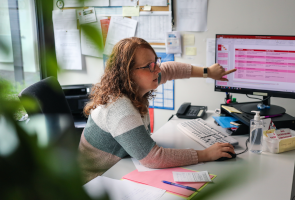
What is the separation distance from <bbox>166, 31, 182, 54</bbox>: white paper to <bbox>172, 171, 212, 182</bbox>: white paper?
1.27 metres

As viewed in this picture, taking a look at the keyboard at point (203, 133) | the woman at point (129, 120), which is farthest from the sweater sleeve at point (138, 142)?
the keyboard at point (203, 133)

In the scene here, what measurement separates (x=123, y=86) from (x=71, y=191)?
3.57 feet

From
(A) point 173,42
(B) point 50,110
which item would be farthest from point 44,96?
(A) point 173,42

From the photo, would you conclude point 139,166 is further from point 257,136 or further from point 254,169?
point 257,136

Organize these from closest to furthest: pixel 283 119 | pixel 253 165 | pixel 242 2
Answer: pixel 253 165, pixel 283 119, pixel 242 2

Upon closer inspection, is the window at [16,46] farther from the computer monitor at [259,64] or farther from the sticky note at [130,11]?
the sticky note at [130,11]

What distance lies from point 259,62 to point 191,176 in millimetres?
893

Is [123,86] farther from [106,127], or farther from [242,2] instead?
[242,2]

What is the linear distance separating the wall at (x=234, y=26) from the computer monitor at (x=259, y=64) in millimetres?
349

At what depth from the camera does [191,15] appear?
2115 mm

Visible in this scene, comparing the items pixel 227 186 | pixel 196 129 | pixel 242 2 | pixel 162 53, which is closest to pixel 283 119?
pixel 196 129

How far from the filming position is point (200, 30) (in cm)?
211

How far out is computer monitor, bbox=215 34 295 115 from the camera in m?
1.58

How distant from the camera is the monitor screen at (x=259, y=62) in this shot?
1.57 m
